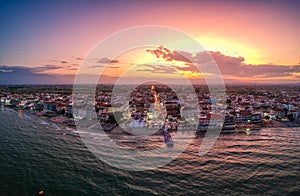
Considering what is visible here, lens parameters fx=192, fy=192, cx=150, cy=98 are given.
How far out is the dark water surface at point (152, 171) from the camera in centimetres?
828

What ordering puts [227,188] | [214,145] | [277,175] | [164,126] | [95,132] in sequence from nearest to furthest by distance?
1. [227,188]
2. [277,175]
3. [214,145]
4. [95,132]
5. [164,126]

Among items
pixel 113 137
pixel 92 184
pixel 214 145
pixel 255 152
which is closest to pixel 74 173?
pixel 92 184

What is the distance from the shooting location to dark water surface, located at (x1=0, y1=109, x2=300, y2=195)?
828 centimetres

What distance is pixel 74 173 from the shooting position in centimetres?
945

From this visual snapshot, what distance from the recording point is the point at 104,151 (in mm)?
12602

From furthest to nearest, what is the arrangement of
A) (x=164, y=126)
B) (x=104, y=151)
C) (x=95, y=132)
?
(x=164, y=126)
(x=95, y=132)
(x=104, y=151)

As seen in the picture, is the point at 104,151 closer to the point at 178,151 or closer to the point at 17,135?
the point at 178,151

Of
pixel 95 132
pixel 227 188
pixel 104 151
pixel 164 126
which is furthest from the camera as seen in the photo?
pixel 164 126

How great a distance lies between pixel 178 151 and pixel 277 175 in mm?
5511

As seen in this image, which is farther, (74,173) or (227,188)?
(74,173)

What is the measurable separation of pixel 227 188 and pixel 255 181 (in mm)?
1745

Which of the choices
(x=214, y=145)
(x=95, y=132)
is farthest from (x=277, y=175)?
(x=95, y=132)

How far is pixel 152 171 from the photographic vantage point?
9.99 meters

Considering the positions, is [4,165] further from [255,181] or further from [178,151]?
[255,181]
